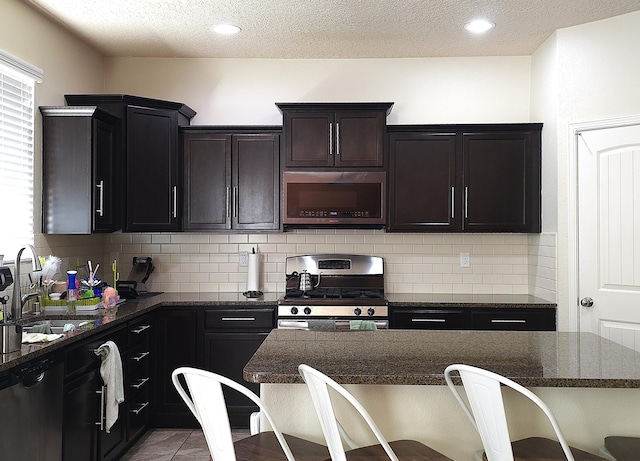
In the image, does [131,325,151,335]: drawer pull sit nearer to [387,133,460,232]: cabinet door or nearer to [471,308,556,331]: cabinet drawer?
[387,133,460,232]: cabinet door

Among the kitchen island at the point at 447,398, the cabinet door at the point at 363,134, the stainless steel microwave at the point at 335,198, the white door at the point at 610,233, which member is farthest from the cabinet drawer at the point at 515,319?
the kitchen island at the point at 447,398

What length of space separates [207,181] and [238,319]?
109 centimetres

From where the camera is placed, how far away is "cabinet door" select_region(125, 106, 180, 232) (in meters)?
4.16

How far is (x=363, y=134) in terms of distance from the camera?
14.0 ft

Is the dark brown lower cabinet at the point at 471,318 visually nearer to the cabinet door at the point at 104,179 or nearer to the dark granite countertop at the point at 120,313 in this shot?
the dark granite countertop at the point at 120,313

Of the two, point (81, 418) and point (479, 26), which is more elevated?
point (479, 26)

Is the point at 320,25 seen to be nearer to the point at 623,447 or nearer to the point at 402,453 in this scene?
the point at 402,453

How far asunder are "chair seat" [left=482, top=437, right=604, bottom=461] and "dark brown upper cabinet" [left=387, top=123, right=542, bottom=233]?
247 centimetres

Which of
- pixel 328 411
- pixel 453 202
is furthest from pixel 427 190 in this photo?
pixel 328 411

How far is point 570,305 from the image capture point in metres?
3.91

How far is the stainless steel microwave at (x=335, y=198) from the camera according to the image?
168 inches

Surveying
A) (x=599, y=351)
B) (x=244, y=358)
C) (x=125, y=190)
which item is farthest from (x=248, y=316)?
(x=599, y=351)

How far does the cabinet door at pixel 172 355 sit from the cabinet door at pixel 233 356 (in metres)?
0.11

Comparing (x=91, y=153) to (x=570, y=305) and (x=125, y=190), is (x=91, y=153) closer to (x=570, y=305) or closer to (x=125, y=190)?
→ (x=125, y=190)
